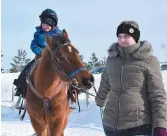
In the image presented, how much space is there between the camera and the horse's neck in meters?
5.53

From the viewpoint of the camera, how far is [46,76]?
5574mm

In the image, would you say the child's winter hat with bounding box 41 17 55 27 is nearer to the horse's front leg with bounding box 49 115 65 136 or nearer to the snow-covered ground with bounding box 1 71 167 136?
the horse's front leg with bounding box 49 115 65 136

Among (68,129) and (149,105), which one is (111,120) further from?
(68,129)

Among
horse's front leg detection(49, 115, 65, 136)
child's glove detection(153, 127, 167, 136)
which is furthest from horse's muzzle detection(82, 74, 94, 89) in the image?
horse's front leg detection(49, 115, 65, 136)

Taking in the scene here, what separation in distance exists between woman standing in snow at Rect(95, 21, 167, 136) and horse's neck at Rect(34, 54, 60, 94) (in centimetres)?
210

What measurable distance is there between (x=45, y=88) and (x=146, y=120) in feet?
8.49

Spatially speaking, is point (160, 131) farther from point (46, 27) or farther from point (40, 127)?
point (46, 27)

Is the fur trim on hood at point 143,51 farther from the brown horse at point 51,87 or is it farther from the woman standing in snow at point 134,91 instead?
the brown horse at point 51,87

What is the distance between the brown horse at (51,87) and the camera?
5009 millimetres

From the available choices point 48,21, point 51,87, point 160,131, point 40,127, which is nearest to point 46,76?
point 51,87

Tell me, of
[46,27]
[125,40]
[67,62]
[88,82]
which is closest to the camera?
[125,40]

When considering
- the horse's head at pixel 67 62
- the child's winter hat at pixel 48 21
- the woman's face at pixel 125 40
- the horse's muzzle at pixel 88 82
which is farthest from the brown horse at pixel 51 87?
the woman's face at pixel 125 40

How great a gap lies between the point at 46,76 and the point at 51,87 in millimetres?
191

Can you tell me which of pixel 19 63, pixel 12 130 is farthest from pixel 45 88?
pixel 19 63
